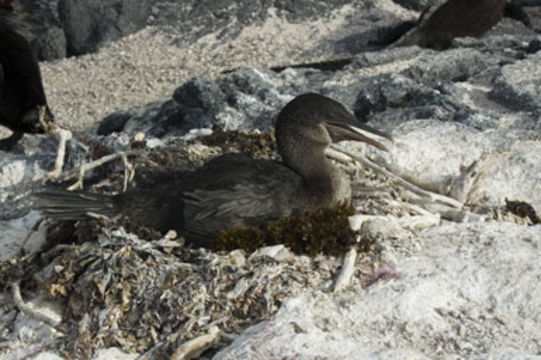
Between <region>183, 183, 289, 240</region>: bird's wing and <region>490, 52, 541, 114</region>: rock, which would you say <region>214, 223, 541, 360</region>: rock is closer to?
<region>183, 183, 289, 240</region>: bird's wing

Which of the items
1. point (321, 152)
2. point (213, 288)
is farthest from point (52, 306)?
point (321, 152)

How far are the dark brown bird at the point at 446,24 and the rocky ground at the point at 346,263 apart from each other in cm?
328

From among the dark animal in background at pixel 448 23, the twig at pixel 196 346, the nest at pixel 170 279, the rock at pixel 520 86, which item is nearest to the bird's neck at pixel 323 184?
the nest at pixel 170 279

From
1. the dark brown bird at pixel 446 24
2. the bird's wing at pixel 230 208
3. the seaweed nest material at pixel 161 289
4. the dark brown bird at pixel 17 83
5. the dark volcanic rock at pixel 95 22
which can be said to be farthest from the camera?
the dark volcanic rock at pixel 95 22

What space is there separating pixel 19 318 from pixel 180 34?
10747 mm

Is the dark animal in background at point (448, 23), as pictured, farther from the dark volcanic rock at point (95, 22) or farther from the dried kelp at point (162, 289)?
the dried kelp at point (162, 289)

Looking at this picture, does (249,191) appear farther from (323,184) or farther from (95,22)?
(95,22)

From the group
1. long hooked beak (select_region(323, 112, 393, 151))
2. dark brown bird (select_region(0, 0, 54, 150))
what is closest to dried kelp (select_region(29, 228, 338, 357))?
long hooked beak (select_region(323, 112, 393, 151))

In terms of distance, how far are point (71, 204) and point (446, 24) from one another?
830cm

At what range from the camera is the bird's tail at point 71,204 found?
5.45 meters

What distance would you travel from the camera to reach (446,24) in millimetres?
12305

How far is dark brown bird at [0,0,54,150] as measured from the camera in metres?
8.86

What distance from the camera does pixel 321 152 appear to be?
548cm

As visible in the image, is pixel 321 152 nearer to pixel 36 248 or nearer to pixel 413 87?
pixel 36 248
